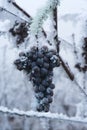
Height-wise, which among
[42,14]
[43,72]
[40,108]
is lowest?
[40,108]

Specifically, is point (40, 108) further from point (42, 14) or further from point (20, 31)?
point (20, 31)

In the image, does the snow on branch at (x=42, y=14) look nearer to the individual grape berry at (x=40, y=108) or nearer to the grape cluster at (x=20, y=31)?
the individual grape berry at (x=40, y=108)

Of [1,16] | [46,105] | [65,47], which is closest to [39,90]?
[46,105]

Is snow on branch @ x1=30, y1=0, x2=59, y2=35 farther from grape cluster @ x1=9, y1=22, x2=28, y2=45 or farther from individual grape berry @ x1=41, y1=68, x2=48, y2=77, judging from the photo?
grape cluster @ x1=9, y1=22, x2=28, y2=45

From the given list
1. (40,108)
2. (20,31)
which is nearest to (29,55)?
(40,108)

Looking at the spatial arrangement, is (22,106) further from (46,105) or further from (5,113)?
(5,113)

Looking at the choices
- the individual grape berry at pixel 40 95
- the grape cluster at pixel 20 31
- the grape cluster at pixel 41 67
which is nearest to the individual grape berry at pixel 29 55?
the grape cluster at pixel 41 67
